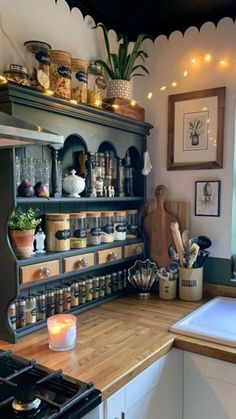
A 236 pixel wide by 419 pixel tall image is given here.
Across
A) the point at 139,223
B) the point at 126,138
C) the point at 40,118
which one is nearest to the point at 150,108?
the point at 126,138

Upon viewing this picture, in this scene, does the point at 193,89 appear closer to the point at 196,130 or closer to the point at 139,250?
the point at 196,130

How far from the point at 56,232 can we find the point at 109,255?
15.1 inches

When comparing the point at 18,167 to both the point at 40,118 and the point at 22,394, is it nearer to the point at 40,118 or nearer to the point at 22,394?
the point at 40,118

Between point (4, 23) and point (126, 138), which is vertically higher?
point (4, 23)

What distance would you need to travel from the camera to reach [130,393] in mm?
1234

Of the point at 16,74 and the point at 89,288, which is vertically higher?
the point at 16,74

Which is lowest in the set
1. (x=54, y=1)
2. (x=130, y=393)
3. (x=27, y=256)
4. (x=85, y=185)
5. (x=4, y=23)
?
(x=130, y=393)

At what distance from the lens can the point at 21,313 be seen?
1.50 meters

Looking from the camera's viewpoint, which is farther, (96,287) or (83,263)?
(96,287)

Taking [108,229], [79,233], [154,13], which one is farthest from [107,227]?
[154,13]

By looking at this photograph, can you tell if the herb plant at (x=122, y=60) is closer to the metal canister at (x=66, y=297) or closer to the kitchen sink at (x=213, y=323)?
the metal canister at (x=66, y=297)

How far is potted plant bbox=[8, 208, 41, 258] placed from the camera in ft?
4.71

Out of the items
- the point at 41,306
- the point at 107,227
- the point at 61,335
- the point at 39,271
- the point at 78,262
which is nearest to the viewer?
the point at 61,335

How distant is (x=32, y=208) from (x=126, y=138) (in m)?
0.71
